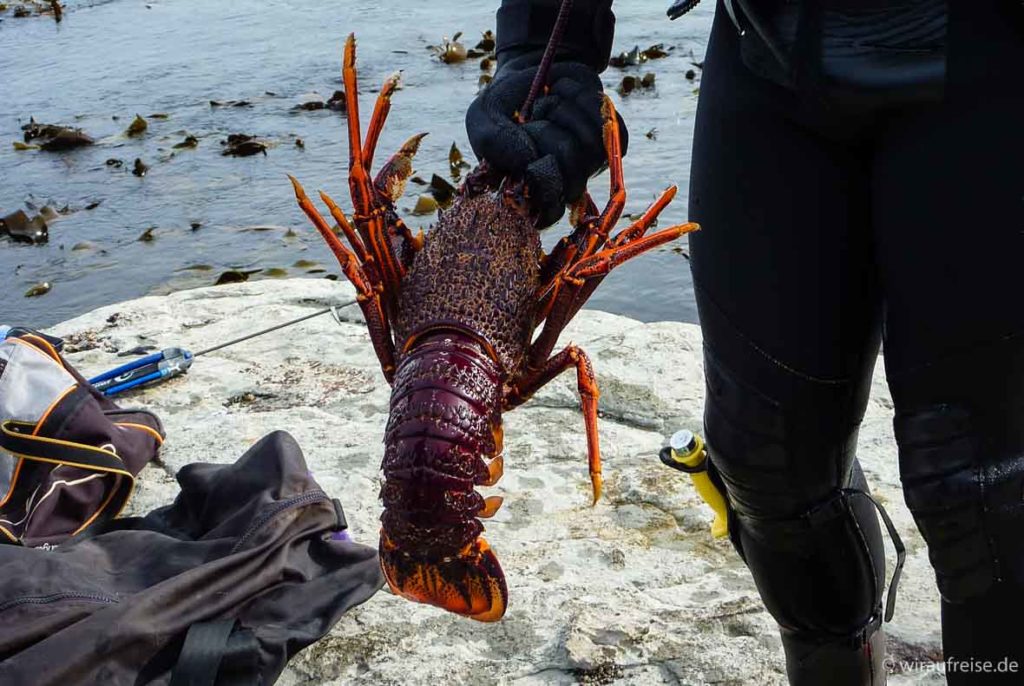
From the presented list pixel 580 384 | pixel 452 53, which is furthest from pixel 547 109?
pixel 452 53

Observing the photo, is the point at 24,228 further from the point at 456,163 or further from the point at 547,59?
the point at 547,59

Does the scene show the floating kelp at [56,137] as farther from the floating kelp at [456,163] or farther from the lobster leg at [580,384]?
the lobster leg at [580,384]

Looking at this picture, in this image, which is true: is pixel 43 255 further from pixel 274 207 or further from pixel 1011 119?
pixel 1011 119

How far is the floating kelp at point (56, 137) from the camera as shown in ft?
33.6

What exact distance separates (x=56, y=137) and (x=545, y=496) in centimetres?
838

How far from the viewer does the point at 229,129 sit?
10.6m

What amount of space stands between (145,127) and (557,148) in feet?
30.5

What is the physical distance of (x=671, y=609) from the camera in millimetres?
3068

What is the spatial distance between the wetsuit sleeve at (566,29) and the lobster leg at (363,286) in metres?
0.59

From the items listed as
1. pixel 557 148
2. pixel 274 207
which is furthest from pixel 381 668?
pixel 274 207

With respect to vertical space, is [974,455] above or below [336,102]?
above

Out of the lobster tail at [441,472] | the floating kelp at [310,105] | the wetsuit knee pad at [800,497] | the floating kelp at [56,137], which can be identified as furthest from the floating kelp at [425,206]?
the wetsuit knee pad at [800,497]

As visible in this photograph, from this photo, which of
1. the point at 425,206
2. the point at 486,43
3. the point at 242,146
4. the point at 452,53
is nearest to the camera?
the point at 425,206

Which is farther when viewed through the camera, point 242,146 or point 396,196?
point 242,146
